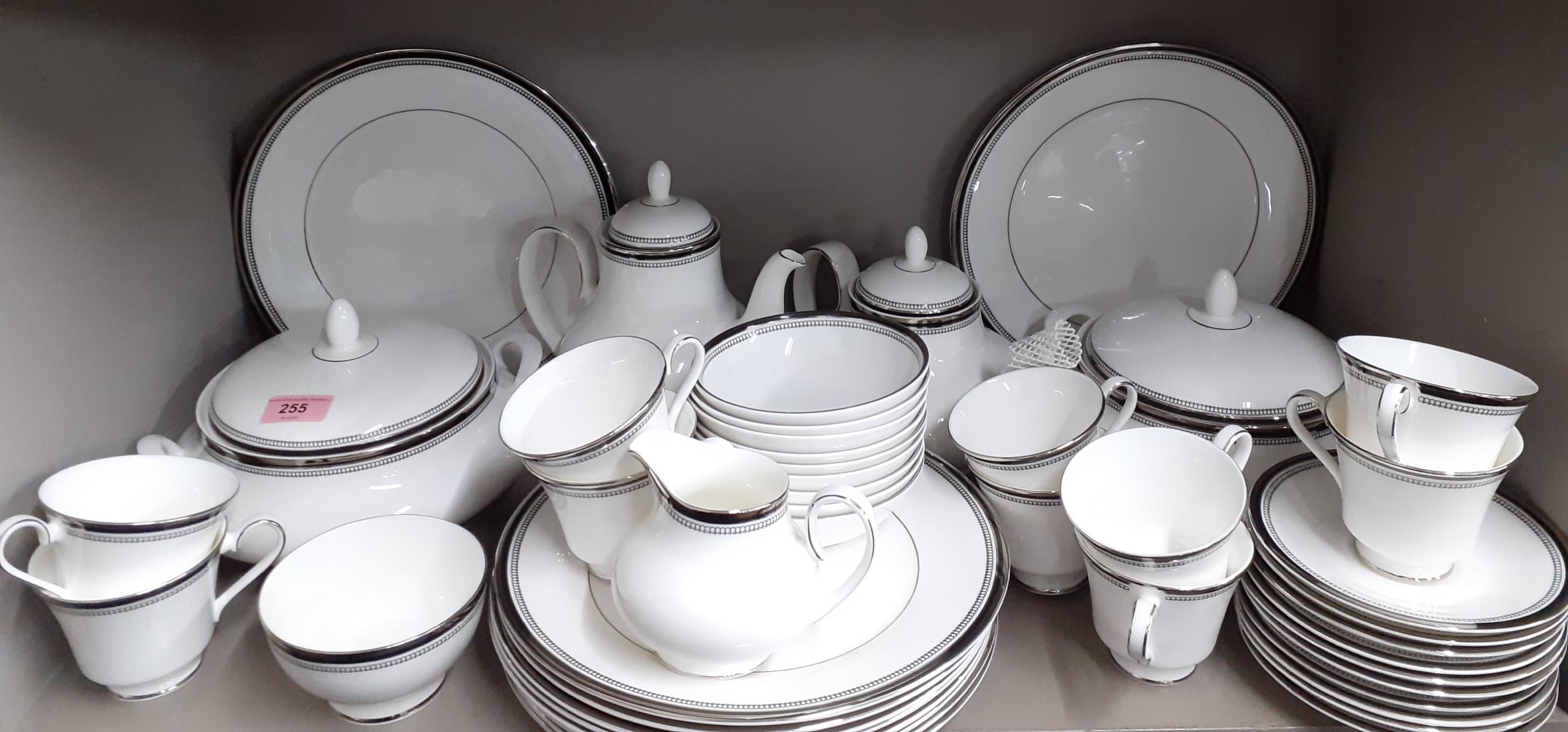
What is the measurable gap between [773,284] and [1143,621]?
1.43 ft

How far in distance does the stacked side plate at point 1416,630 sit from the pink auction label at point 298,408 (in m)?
0.72

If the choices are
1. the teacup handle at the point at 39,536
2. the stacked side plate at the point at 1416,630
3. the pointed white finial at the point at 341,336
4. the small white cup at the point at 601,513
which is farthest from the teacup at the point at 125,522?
the stacked side plate at the point at 1416,630

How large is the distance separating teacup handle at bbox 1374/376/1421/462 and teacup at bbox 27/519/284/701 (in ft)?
2.62

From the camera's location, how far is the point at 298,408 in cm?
83

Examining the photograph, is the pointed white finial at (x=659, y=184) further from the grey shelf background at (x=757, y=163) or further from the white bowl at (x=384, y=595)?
the white bowl at (x=384, y=595)

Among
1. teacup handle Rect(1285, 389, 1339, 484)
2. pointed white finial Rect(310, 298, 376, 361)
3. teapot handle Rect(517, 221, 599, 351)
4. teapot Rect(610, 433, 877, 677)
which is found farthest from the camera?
teapot handle Rect(517, 221, 599, 351)

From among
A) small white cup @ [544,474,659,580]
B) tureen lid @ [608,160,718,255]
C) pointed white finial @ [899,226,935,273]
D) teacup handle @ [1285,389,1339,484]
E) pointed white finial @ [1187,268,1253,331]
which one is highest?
tureen lid @ [608,160,718,255]

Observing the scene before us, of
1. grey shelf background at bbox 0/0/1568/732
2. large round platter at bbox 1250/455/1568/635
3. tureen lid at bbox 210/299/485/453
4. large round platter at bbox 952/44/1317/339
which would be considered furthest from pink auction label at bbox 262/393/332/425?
large round platter at bbox 1250/455/1568/635

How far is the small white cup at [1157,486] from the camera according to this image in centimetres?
75

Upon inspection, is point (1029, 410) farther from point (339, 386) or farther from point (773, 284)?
point (339, 386)

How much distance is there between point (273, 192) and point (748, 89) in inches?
19.2

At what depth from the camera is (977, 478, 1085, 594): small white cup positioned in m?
0.80

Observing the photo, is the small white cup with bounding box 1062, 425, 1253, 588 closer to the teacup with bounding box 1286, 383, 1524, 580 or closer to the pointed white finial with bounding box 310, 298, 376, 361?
the teacup with bounding box 1286, 383, 1524, 580

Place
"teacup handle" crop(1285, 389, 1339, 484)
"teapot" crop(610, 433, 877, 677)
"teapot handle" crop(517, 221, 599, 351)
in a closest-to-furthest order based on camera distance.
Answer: "teapot" crop(610, 433, 877, 677) → "teacup handle" crop(1285, 389, 1339, 484) → "teapot handle" crop(517, 221, 599, 351)
